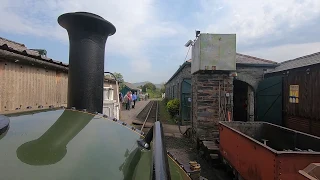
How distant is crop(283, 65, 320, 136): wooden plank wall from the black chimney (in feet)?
22.1

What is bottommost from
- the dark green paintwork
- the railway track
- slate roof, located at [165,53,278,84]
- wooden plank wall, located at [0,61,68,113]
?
the railway track

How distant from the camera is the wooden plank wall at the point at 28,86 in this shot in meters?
4.06

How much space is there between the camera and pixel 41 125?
148cm

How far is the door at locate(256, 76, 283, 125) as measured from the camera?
8430 mm

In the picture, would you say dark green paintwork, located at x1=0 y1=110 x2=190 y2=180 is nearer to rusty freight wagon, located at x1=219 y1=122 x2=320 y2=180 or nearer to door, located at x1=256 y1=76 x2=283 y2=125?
rusty freight wagon, located at x1=219 y1=122 x2=320 y2=180

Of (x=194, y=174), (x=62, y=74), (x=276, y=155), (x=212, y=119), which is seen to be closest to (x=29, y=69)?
(x=62, y=74)

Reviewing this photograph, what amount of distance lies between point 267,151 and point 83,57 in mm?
2985

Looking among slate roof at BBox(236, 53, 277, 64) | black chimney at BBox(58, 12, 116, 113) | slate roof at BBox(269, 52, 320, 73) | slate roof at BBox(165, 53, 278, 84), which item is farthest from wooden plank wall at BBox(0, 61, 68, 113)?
slate roof at BBox(236, 53, 277, 64)

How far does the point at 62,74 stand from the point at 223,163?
512cm

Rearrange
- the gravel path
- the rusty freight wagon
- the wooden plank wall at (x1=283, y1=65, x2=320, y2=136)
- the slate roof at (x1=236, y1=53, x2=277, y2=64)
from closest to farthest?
the rusty freight wagon
the wooden plank wall at (x1=283, y1=65, x2=320, y2=136)
the slate roof at (x1=236, y1=53, x2=277, y2=64)
the gravel path

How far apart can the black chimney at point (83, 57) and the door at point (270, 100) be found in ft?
26.5

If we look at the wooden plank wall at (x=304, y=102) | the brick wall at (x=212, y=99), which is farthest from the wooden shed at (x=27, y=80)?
the wooden plank wall at (x=304, y=102)

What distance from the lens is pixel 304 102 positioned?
6.96m

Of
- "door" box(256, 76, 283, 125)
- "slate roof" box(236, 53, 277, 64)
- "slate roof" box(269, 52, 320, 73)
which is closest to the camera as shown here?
"slate roof" box(269, 52, 320, 73)
